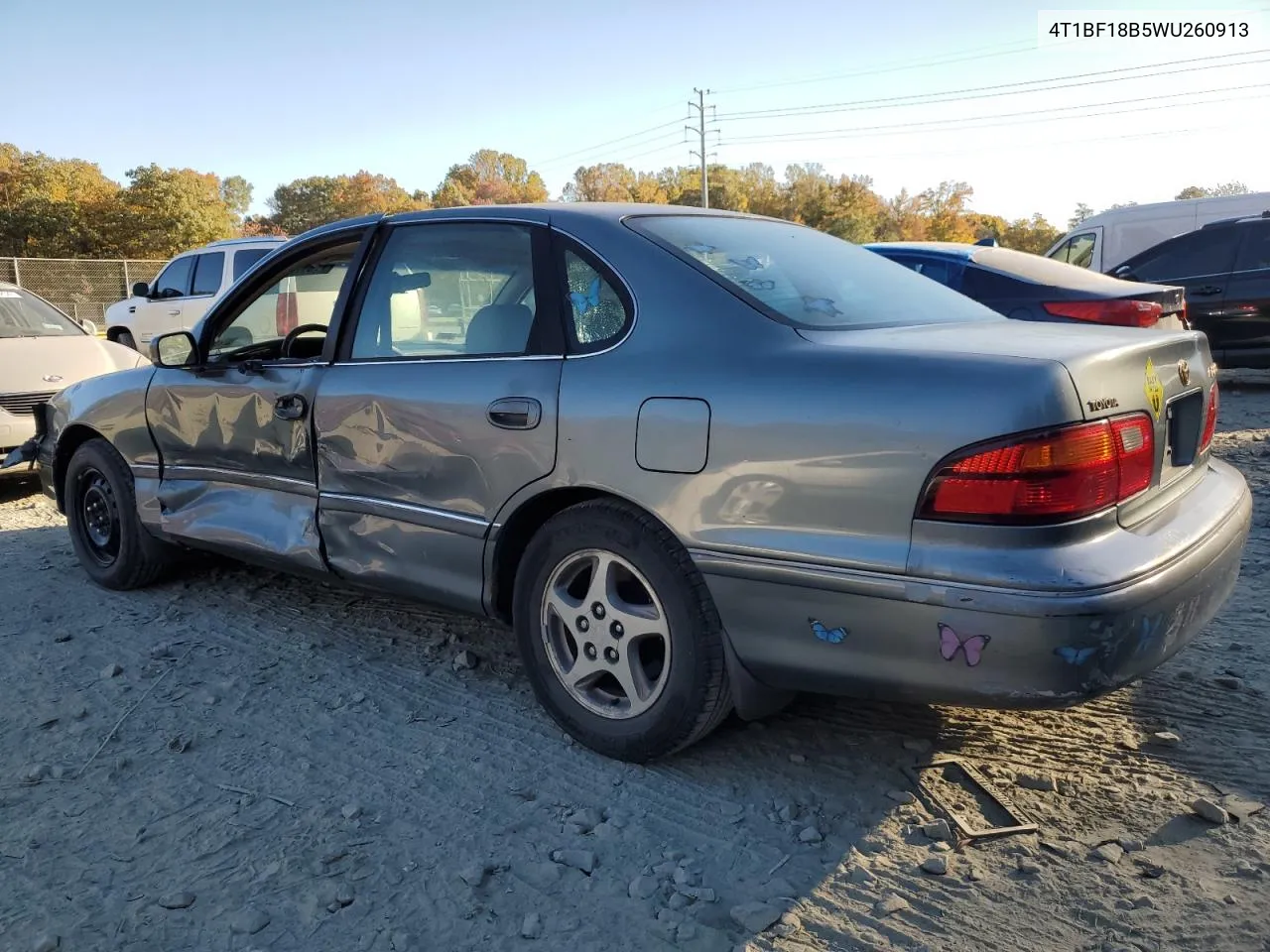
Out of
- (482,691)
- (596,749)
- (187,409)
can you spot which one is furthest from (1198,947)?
(187,409)

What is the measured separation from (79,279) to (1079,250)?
90.5 ft

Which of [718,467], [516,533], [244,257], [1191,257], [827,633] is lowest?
[827,633]

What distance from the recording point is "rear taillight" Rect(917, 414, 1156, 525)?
2.22 m

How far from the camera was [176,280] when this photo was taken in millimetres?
12859

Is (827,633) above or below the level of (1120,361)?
below

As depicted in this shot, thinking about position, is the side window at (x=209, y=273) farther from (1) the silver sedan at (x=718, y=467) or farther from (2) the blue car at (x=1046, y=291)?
(1) the silver sedan at (x=718, y=467)

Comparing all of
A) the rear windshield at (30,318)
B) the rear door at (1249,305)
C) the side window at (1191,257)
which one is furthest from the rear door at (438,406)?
the side window at (1191,257)

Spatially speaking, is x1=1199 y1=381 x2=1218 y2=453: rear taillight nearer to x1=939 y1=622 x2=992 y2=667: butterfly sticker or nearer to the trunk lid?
the trunk lid

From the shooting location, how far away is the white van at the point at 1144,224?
1305 cm

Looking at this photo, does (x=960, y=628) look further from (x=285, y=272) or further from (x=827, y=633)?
(x=285, y=272)

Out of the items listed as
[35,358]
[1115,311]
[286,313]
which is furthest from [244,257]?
[1115,311]

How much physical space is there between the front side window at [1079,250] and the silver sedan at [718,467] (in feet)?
36.8

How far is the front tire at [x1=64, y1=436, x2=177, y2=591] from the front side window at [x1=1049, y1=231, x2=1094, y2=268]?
12129 mm

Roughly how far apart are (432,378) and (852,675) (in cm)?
164
